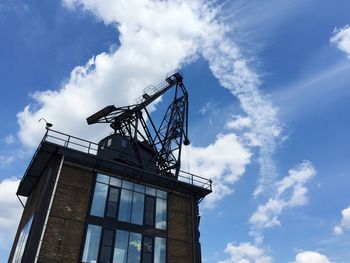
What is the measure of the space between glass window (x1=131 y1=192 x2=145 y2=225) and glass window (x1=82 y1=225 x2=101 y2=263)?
300 centimetres

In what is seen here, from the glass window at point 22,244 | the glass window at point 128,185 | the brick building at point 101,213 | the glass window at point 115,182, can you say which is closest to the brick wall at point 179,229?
the brick building at point 101,213

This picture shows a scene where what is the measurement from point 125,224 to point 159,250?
3267 mm

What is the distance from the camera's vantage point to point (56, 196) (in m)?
21.5

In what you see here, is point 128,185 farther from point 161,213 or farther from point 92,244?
point 92,244

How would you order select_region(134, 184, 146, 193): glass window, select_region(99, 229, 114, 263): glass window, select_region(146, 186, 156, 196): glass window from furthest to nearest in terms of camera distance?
select_region(146, 186, 156, 196): glass window, select_region(134, 184, 146, 193): glass window, select_region(99, 229, 114, 263): glass window

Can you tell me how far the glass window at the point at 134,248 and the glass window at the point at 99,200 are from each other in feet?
9.27

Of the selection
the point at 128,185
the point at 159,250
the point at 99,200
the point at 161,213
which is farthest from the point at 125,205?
the point at 159,250

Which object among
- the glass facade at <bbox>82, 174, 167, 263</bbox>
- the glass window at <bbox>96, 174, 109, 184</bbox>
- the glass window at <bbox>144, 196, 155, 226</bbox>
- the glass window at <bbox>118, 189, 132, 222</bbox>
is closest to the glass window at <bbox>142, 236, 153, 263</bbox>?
the glass facade at <bbox>82, 174, 167, 263</bbox>

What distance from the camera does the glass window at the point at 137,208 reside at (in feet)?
79.6

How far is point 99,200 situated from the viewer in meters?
23.3

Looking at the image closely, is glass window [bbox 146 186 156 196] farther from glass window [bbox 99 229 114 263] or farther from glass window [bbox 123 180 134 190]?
glass window [bbox 99 229 114 263]

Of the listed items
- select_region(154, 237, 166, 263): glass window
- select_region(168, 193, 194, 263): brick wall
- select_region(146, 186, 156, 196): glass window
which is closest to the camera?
select_region(154, 237, 166, 263): glass window

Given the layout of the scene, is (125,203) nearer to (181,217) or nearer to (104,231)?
(104,231)

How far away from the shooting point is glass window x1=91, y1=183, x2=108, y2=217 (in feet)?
74.8
